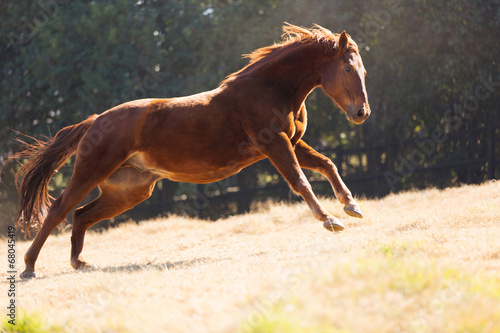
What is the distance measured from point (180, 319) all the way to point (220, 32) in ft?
39.9

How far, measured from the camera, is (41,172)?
6098 mm

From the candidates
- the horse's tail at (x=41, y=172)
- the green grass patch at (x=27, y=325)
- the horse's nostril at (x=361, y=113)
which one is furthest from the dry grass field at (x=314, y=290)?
the horse's nostril at (x=361, y=113)

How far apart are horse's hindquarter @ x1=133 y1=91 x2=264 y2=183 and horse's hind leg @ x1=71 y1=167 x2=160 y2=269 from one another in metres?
0.47

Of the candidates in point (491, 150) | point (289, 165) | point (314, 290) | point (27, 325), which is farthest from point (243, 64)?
point (314, 290)

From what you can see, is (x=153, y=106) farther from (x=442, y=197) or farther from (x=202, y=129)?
(x=442, y=197)

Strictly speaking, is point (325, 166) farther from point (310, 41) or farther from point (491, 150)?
point (491, 150)

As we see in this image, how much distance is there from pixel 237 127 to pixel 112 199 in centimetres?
182

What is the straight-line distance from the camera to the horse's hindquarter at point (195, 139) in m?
5.28

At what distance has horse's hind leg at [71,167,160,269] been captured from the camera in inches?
234

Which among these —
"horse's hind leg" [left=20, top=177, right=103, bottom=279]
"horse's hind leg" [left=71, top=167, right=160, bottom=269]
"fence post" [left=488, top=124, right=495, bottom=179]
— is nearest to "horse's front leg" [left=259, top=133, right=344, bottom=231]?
"horse's hind leg" [left=71, top=167, right=160, bottom=269]

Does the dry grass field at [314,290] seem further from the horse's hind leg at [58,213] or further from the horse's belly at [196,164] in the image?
the horse's belly at [196,164]

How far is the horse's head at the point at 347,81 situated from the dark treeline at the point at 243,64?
7.15m

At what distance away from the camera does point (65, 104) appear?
1426 centimetres

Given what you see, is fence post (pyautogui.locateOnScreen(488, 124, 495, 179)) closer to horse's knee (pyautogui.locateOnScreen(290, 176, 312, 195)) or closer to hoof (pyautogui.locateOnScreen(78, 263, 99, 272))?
horse's knee (pyautogui.locateOnScreen(290, 176, 312, 195))
